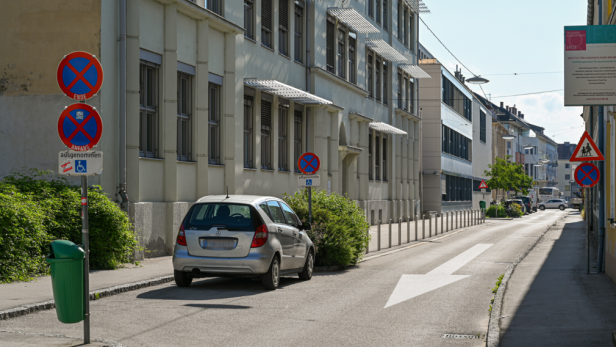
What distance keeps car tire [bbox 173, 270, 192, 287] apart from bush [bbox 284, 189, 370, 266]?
3.95 m

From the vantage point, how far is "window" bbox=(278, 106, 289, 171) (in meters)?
27.4

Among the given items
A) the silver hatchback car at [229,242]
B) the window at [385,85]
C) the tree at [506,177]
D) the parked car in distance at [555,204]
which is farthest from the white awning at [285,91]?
the parked car in distance at [555,204]

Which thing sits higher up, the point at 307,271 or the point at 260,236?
the point at 260,236

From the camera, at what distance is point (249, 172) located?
24.0 metres

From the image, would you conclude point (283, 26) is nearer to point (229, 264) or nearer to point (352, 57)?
point (352, 57)

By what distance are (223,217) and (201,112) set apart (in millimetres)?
8410

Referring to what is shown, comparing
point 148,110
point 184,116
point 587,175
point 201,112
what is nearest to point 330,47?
point 201,112

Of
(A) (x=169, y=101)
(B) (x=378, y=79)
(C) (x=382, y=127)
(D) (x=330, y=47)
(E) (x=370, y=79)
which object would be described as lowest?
(A) (x=169, y=101)

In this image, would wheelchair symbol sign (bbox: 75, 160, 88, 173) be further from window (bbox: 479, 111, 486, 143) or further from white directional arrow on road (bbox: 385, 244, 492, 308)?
window (bbox: 479, 111, 486, 143)

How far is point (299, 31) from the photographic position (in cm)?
2936

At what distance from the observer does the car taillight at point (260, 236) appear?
1210 centimetres

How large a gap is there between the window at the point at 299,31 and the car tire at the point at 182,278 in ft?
56.3

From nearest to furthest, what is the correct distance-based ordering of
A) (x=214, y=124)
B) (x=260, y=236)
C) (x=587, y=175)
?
(x=260, y=236) < (x=587, y=175) < (x=214, y=124)

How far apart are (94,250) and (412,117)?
34490mm
